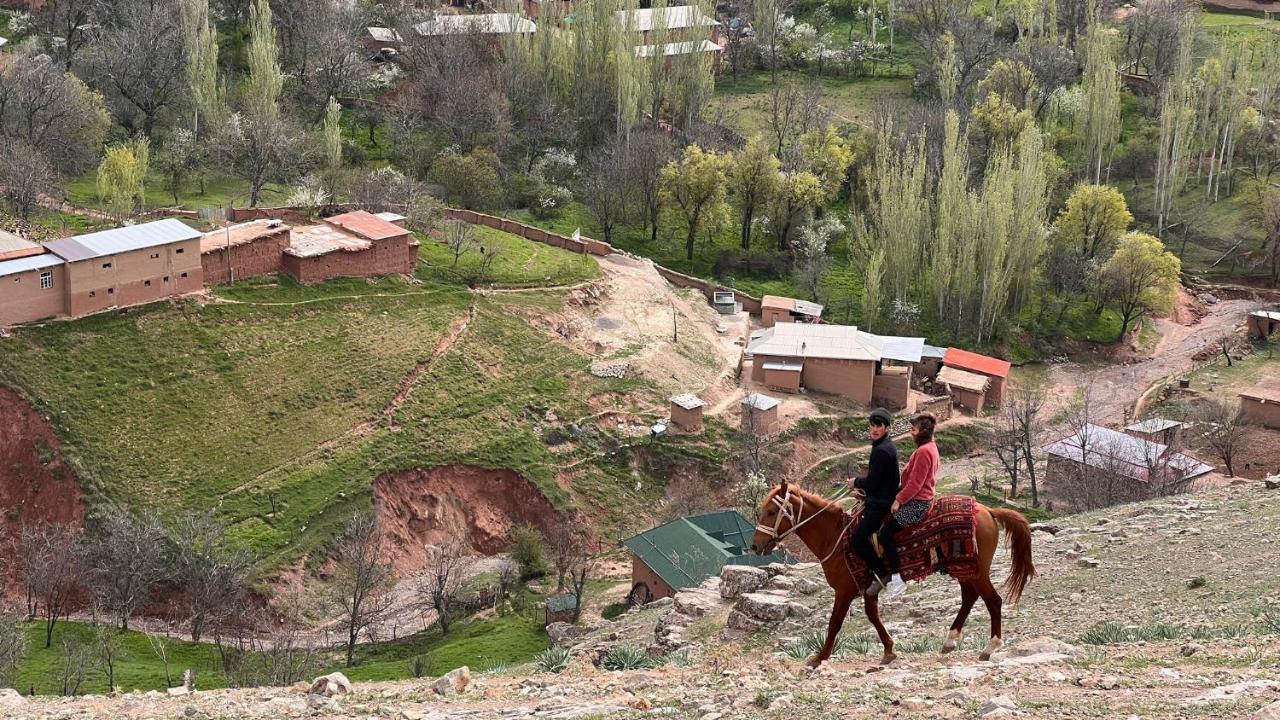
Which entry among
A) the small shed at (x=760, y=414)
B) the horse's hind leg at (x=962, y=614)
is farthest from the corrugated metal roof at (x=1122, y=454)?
the horse's hind leg at (x=962, y=614)

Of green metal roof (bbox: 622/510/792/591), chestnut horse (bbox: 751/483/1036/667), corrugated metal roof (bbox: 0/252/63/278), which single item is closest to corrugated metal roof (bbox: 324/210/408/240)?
corrugated metal roof (bbox: 0/252/63/278)

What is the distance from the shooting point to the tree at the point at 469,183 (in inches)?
2346

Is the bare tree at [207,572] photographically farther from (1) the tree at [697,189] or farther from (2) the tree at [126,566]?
(1) the tree at [697,189]

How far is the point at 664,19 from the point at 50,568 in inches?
2003

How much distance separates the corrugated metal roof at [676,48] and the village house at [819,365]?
2834 cm

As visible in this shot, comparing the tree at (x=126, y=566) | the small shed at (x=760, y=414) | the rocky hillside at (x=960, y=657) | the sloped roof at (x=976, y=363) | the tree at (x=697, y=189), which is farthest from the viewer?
the tree at (x=697, y=189)

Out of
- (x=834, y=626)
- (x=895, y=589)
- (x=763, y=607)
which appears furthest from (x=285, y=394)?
(x=834, y=626)

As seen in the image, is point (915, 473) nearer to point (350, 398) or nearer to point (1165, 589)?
point (1165, 589)

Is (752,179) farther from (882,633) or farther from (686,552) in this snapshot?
(882,633)

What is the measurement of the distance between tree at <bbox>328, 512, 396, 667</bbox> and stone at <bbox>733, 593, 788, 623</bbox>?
1463 centimetres

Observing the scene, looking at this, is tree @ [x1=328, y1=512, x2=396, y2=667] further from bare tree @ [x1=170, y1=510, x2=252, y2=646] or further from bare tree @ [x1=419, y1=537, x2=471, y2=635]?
bare tree @ [x1=170, y1=510, x2=252, y2=646]

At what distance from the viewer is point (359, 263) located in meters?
46.1

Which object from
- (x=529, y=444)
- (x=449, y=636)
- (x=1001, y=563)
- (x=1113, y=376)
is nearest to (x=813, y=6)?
(x=1113, y=376)

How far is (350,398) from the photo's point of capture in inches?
1631
